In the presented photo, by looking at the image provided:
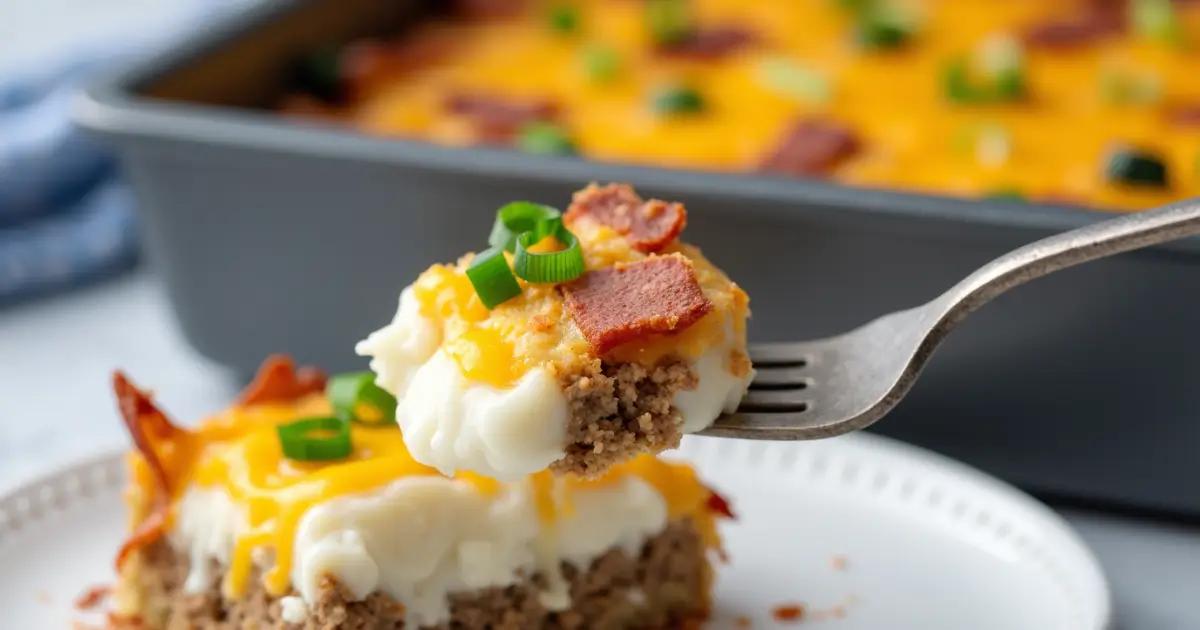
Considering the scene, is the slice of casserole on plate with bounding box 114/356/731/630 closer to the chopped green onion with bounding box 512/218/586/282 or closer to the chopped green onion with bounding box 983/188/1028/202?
the chopped green onion with bounding box 512/218/586/282

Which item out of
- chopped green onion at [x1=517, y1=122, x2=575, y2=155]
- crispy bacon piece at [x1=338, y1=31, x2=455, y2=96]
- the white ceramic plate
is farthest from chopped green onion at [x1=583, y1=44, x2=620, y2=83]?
the white ceramic plate

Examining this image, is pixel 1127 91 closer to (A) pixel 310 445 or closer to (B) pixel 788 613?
(B) pixel 788 613

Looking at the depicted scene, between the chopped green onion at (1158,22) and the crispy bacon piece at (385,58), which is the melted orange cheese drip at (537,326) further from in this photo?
the chopped green onion at (1158,22)

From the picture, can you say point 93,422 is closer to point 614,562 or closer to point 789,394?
point 614,562

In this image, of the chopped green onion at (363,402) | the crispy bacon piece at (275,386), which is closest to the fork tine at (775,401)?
the chopped green onion at (363,402)

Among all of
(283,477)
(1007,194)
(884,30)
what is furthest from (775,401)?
(884,30)

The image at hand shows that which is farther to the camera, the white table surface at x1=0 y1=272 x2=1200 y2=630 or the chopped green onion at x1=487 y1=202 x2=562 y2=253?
the white table surface at x1=0 y1=272 x2=1200 y2=630
